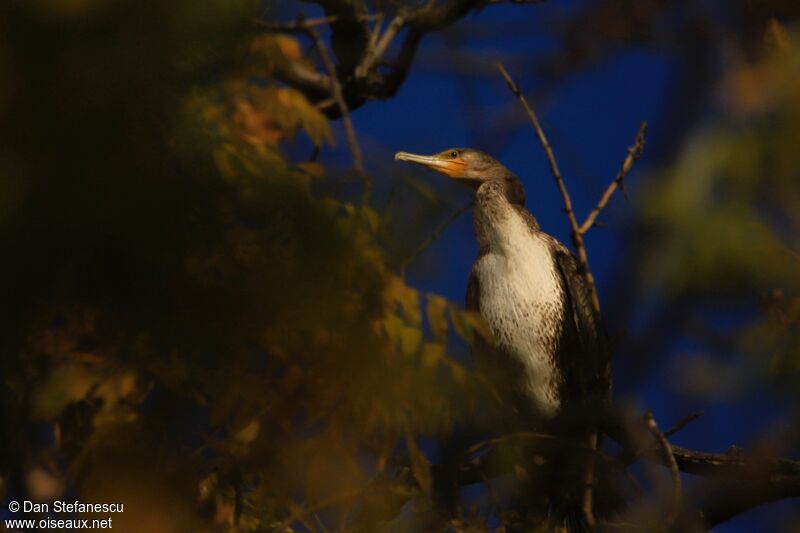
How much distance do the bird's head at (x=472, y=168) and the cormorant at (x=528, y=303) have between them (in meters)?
0.05

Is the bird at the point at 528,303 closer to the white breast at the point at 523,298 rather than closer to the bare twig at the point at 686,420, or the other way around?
the white breast at the point at 523,298

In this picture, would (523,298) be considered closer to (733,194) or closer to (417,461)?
(417,461)

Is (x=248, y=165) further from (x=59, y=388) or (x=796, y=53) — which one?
(x=796, y=53)

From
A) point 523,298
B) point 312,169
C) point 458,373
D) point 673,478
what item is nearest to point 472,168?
point 523,298

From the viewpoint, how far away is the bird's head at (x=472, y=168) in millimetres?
5336

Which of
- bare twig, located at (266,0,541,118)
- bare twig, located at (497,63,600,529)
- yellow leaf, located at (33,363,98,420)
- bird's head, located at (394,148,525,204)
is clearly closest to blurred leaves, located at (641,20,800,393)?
bare twig, located at (497,63,600,529)

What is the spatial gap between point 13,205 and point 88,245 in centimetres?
20

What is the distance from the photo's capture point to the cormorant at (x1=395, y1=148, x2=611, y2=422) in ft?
16.1

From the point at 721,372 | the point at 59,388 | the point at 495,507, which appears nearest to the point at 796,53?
the point at 721,372

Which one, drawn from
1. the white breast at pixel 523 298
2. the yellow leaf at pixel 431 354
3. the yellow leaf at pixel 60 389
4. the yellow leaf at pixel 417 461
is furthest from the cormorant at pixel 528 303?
the yellow leaf at pixel 60 389

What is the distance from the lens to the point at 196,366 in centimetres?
195

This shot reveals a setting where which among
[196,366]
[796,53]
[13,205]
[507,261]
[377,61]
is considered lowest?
[507,261]

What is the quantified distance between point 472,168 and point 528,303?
2.86ft

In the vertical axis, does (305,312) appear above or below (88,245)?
below
